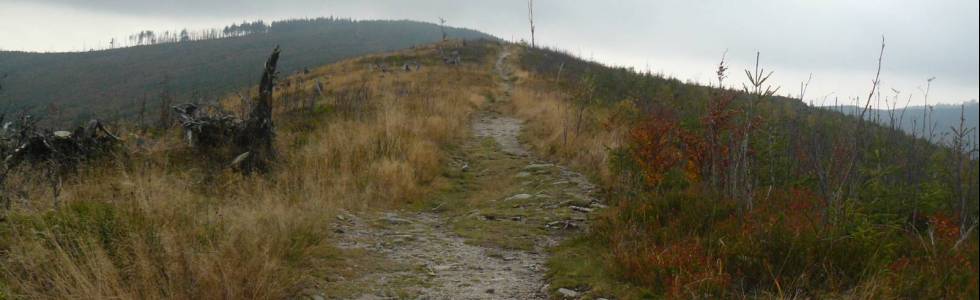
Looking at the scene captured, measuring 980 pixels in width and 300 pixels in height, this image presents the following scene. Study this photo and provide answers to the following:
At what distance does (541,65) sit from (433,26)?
16967 cm

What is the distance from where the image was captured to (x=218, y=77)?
328 ft

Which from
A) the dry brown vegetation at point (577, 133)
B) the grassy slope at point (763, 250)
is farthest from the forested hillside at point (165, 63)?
the grassy slope at point (763, 250)

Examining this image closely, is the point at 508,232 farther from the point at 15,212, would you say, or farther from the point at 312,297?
the point at 15,212

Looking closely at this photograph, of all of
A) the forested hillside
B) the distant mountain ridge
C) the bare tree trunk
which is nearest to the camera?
the distant mountain ridge

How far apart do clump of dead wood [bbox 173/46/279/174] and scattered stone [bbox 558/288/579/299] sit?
489cm

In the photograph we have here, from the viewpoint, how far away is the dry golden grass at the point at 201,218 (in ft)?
9.77

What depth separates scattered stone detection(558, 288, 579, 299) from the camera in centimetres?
364

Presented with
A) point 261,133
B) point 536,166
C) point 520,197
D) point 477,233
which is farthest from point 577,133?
point 261,133

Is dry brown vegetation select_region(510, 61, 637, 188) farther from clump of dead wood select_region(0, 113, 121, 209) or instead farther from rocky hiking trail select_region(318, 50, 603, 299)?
A: clump of dead wood select_region(0, 113, 121, 209)

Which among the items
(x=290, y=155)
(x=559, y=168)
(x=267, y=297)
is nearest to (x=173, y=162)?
(x=290, y=155)

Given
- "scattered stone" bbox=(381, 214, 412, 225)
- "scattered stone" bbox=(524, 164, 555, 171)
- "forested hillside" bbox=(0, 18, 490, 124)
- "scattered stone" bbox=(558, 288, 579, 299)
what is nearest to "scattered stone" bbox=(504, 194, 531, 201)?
"scattered stone" bbox=(524, 164, 555, 171)

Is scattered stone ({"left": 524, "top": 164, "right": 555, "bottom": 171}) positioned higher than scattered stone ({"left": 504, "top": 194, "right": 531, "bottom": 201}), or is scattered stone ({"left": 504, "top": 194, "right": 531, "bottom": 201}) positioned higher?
scattered stone ({"left": 524, "top": 164, "right": 555, "bottom": 171})

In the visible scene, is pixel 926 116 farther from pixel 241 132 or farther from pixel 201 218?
pixel 241 132

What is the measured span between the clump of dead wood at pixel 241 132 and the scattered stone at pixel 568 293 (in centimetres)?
489
